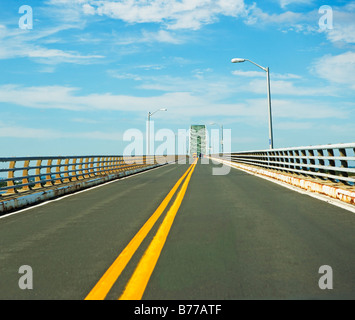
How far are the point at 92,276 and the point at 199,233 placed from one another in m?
2.71

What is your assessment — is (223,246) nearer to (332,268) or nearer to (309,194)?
(332,268)

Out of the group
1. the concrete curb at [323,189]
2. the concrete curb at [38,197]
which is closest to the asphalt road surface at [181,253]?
the concrete curb at [323,189]

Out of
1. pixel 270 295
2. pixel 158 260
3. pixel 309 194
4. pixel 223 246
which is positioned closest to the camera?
pixel 270 295

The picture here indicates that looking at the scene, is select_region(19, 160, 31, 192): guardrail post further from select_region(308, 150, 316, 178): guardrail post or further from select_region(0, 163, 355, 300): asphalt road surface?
select_region(308, 150, 316, 178): guardrail post

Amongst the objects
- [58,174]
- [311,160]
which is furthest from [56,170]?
[311,160]

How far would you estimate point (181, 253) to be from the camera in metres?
5.84

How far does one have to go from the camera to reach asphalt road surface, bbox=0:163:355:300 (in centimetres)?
432

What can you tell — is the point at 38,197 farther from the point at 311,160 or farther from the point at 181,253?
the point at 311,160

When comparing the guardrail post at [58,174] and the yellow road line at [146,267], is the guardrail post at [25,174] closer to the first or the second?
the guardrail post at [58,174]

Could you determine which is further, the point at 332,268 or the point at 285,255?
the point at 285,255

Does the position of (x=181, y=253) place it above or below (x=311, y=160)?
below

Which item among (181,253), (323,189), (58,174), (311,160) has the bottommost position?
(181,253)
